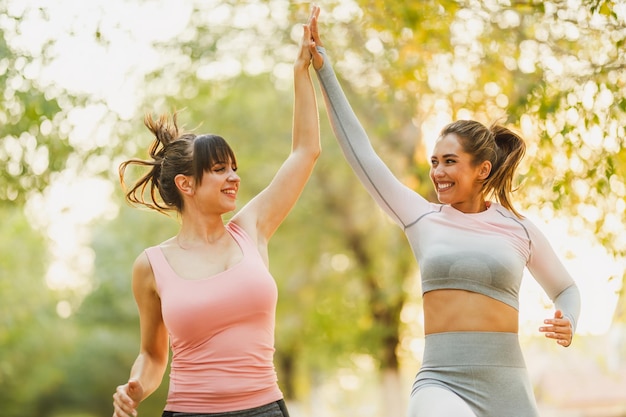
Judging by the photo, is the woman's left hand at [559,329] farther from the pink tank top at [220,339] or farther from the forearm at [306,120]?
the forearm at [306,120]

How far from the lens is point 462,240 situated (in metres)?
3.80

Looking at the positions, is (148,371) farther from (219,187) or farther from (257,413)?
(219,187)

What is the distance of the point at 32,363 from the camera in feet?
74.1

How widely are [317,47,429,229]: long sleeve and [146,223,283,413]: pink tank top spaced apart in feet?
2.04

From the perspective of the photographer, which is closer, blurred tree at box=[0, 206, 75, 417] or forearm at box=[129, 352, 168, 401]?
forearm at box=[129, 352, 168, 401]

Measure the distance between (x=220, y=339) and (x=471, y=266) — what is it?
994mm

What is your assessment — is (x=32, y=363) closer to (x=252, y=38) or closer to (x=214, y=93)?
(x=214, y=93)

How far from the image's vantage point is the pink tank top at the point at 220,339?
12.0ft

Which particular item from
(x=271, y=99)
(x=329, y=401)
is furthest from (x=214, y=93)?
(x=329, y=401)

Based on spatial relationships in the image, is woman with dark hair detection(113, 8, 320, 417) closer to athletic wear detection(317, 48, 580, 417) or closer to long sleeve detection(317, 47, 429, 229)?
long sleeve detection(317, 47, 429, 229)

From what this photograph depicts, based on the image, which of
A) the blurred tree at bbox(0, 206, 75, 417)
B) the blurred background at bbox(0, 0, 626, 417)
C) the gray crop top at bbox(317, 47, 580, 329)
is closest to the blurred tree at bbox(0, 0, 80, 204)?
the blurred background at bbox(0, 0, 626, 417)

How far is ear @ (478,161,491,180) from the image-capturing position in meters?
3.98

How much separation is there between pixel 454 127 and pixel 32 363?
20.3m

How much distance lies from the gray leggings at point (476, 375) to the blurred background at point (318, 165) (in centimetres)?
239
